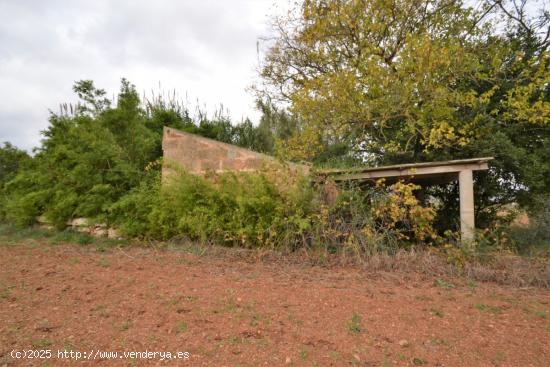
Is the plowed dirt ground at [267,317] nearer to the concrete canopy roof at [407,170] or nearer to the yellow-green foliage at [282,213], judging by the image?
the yellow-green foliage at [282,213]

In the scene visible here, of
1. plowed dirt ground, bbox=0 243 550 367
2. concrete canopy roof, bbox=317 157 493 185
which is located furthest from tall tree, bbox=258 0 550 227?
plowed dirt ground, bbox=0 243 550 367

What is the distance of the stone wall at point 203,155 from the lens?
6.14 meters

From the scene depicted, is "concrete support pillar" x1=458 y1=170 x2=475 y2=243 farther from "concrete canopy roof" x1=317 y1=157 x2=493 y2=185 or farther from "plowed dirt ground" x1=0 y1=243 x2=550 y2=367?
"plowed dirt ground" x1=0 y1=243 x2=550 y2=367

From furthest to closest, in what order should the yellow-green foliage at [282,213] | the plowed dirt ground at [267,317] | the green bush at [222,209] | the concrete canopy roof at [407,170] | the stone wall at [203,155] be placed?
the stone wall at [203,155]
the concrete canopy roof at [407,170]
the green bush at [222,209]
the yellow-green foliage at [282,213]
the plowed dirt ground at [267,317]

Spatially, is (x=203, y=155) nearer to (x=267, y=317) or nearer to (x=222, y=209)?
(x=222, y=209)

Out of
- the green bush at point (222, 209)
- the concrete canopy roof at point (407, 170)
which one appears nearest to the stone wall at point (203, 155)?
the green bush at point (222, 209)

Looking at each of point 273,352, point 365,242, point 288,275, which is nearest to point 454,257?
point 365,242

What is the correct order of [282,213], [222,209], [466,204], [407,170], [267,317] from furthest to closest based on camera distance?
[407,170], [222,209], [466,204], [282,213], [267,317]

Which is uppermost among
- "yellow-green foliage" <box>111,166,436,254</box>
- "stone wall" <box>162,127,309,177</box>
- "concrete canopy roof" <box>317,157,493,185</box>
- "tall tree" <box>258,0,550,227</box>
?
"tall tree" <box>258,0,550,227</box>

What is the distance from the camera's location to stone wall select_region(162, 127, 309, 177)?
6.14m

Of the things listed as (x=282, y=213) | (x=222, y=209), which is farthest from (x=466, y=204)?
(x=222, y=209)

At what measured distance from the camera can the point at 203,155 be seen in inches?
257

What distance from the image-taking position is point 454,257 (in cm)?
448

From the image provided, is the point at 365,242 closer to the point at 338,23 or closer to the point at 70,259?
the point at 70,259
